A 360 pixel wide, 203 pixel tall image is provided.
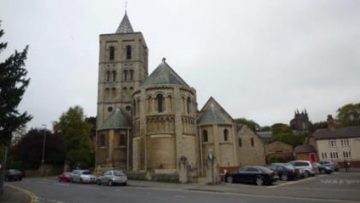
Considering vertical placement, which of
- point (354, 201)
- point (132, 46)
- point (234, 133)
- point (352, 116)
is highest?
point (132, 46)

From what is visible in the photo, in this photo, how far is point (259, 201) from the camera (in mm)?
15797

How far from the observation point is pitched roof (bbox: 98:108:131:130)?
46.6 meters

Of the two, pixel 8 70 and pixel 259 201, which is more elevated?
pixel 8 70

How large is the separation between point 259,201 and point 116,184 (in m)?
17.6

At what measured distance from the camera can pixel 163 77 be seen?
44.6 metres

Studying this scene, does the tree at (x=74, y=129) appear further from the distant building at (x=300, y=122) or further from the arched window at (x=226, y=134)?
the distant building at (x=300, y=122)

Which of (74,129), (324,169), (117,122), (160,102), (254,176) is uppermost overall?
(74,129)

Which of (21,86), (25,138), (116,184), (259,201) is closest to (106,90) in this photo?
(25,138)

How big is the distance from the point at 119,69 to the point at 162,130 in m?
20.4

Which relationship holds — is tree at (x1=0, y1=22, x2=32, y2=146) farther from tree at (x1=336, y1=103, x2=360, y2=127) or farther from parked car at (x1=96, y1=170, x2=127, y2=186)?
tree at (x1=336, y1=103, x2=360, y2=127)

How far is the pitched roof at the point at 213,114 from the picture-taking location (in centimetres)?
4716

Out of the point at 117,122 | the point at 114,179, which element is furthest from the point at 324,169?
the point at 117,122

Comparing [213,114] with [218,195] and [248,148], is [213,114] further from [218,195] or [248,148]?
[218,195]

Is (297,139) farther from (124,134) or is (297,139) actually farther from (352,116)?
(124,134)
